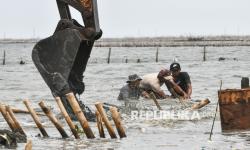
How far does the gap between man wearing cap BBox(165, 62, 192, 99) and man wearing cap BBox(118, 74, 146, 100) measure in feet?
2.74

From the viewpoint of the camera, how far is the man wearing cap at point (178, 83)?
852 inches

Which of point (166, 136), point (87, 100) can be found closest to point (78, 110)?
point (166, 136)

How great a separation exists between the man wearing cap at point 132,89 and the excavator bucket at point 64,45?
4.99 meters

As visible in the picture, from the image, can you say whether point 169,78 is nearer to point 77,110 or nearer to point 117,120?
point 117,120

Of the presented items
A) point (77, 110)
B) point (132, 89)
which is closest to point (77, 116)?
point (77, 110)

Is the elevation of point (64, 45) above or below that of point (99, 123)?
above

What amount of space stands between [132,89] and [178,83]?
144 centimetres

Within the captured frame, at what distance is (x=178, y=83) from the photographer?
72.7 feet

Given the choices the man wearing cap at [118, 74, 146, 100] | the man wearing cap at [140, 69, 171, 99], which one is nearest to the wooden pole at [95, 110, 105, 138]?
the man wearing cap at [118, 74, 146, 100]

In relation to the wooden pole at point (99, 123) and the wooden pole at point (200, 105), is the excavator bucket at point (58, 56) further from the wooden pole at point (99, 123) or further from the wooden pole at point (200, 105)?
the wooden pole at point (200, 105)

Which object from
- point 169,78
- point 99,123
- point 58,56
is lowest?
point 169,78

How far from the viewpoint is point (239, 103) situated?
15.2 m

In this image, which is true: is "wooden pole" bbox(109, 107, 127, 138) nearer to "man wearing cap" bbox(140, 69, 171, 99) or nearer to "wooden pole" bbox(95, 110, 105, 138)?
"wooden pole" bbox(95, 110, 105, 138)

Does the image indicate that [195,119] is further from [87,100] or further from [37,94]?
[37,94]
